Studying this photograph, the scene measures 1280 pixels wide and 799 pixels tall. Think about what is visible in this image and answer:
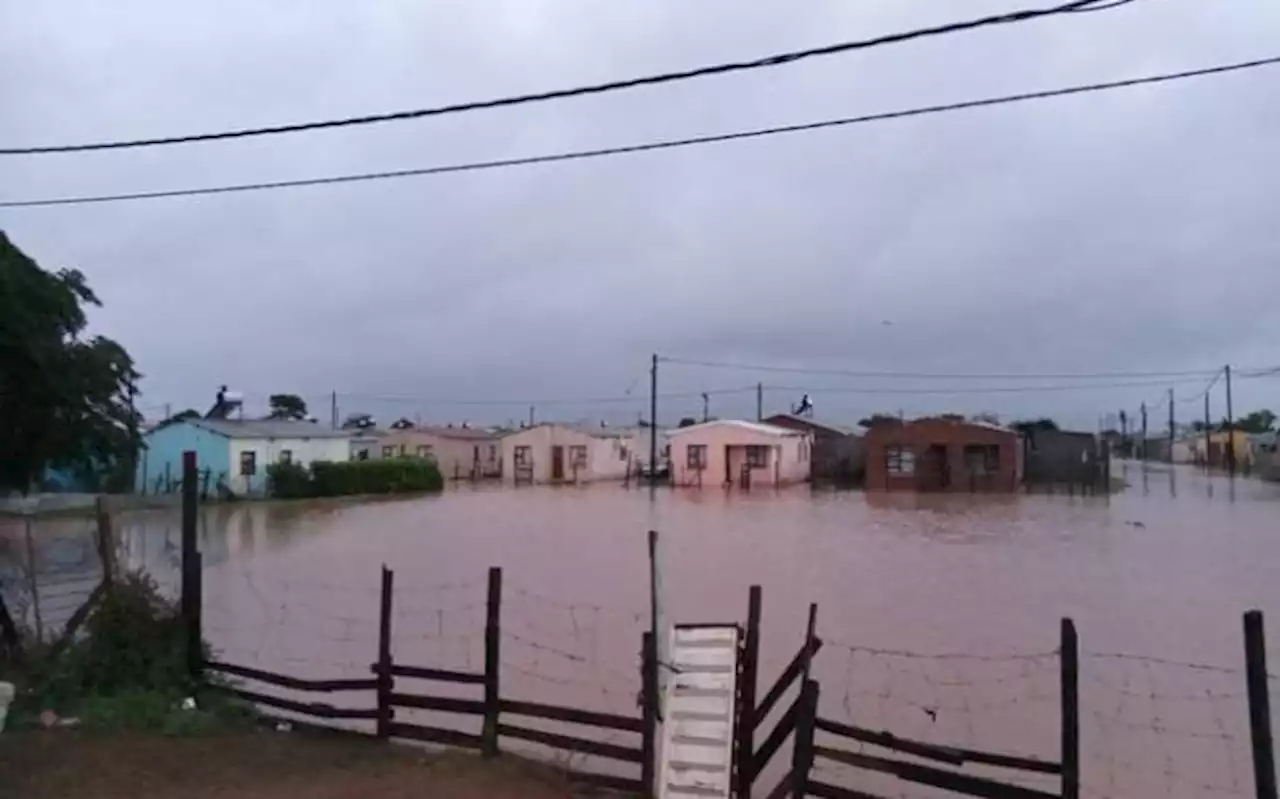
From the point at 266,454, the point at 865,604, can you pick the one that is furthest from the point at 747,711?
the point at 266,454

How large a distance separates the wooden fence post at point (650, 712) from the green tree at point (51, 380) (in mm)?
8398

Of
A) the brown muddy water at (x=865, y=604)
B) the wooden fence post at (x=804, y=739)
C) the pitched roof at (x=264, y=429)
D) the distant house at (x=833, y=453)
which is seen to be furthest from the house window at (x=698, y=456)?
the wooden fence post at (x=804, y=739)

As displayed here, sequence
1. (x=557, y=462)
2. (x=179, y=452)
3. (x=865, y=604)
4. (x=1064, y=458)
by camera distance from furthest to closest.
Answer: (x=557, y=462) → (x=1064, y=458) → (x=179, y=452) → (x=865, y=604)

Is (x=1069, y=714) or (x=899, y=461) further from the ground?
(x=899, y=461)

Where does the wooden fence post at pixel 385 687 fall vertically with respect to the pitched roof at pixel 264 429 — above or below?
below

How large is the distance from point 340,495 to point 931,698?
43.7 metres

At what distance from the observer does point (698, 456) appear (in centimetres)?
6450

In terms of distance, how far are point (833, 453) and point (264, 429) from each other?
28223 mm

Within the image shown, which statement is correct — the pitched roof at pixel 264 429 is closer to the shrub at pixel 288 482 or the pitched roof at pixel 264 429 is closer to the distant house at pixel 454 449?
the shrub at pixel 288 482

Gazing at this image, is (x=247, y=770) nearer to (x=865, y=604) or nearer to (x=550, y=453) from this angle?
(x=865, y=604)

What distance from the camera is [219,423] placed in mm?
54688

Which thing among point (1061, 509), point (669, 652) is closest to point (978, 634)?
point (669, 652)

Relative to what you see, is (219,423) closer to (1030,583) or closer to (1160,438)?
(1030,583)

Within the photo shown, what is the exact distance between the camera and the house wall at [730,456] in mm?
62406
